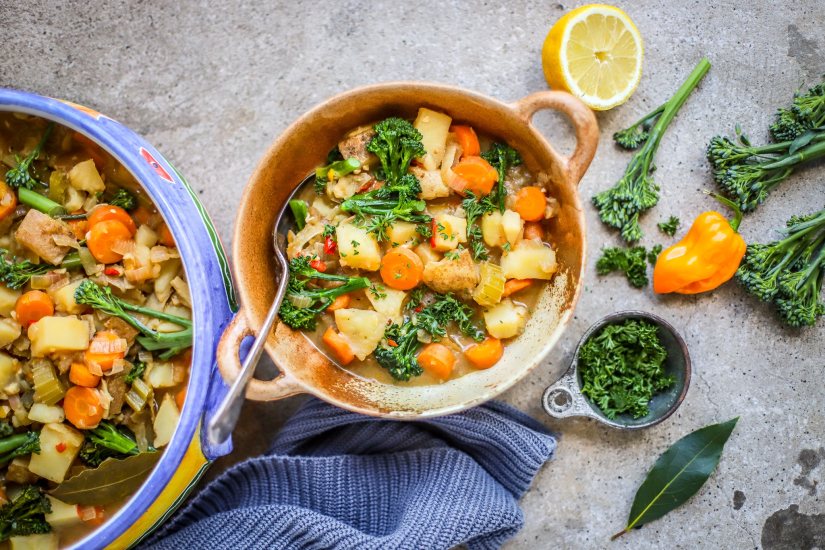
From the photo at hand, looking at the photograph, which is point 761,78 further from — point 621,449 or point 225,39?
point 225,39

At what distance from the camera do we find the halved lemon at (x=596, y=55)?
9.23 ft

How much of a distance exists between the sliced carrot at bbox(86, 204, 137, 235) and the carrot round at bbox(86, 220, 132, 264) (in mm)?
22

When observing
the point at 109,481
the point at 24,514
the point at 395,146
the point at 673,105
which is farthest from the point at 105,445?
the point at 673,105

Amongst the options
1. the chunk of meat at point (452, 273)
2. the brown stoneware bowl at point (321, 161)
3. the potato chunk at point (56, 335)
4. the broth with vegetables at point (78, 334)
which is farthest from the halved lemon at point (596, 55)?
the potato chunk at point (56, 335)

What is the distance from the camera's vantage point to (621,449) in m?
3.06

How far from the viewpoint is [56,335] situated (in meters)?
2.49

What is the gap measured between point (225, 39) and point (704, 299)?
8.25 feet

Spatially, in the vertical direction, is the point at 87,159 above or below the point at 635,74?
below

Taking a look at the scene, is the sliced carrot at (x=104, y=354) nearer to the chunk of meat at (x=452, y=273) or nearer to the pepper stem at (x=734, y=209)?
the chunk of meat at (x=452, y=273)

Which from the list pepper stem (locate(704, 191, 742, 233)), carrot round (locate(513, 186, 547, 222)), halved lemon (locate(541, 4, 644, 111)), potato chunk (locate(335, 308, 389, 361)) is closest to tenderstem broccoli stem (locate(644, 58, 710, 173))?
halved lemon (locate(541, 4, 644, 111))

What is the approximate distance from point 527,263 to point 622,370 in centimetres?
65

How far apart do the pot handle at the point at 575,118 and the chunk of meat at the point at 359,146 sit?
0.61 m

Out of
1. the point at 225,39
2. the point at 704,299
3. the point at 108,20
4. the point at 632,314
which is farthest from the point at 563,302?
the point at 108,20

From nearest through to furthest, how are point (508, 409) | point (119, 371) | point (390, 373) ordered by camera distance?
1. point (119, 371)
2. point (390, 373)
3. point (508, 409)
